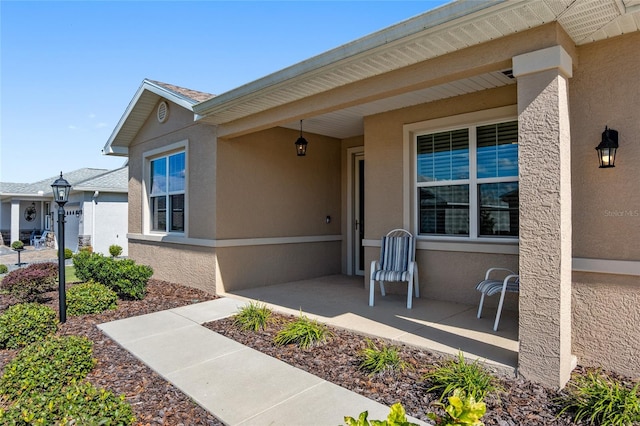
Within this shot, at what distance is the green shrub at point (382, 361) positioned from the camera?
3459 millimetres

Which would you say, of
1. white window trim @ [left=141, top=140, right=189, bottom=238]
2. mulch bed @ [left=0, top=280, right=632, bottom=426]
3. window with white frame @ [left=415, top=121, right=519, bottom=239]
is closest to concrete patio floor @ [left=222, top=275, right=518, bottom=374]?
mulch bed @ [left=0, top=280, right=632, bottom=426]

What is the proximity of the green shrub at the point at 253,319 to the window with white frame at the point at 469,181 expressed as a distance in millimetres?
2745

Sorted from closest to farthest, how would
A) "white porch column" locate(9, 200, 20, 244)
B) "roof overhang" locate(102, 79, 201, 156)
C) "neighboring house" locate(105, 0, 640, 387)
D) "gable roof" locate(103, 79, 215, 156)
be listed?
1. "neighboring house" locate(105, 0, 640, 387)
2. "gable roof" locate(103, 79, 215, 156)
3. "roof overhang" locate(102, 79, 201, 156)
4. "white porch column" locate(9, 200, 20, 244)

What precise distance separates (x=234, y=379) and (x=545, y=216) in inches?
118

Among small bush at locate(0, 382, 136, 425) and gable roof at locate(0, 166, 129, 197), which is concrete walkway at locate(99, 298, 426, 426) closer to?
small bush at locate(0, 382, 136, 425)

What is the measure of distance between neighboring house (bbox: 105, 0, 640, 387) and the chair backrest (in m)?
0.26

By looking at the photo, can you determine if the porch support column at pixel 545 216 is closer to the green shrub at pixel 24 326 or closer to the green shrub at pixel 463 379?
the green shrub at pixel 463 379

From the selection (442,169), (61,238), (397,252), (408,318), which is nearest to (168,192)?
(61,238)

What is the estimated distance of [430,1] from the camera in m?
4.35

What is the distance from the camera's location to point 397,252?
5.84 metres

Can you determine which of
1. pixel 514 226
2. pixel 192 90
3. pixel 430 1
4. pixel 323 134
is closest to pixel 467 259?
pixel 514 226

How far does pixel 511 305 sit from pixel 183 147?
21.3 ft

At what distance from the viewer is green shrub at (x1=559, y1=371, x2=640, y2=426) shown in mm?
2563

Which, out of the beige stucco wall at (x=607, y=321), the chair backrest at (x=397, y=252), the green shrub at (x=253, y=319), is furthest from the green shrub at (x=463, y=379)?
the chair backrest at (x=397, y=252)
